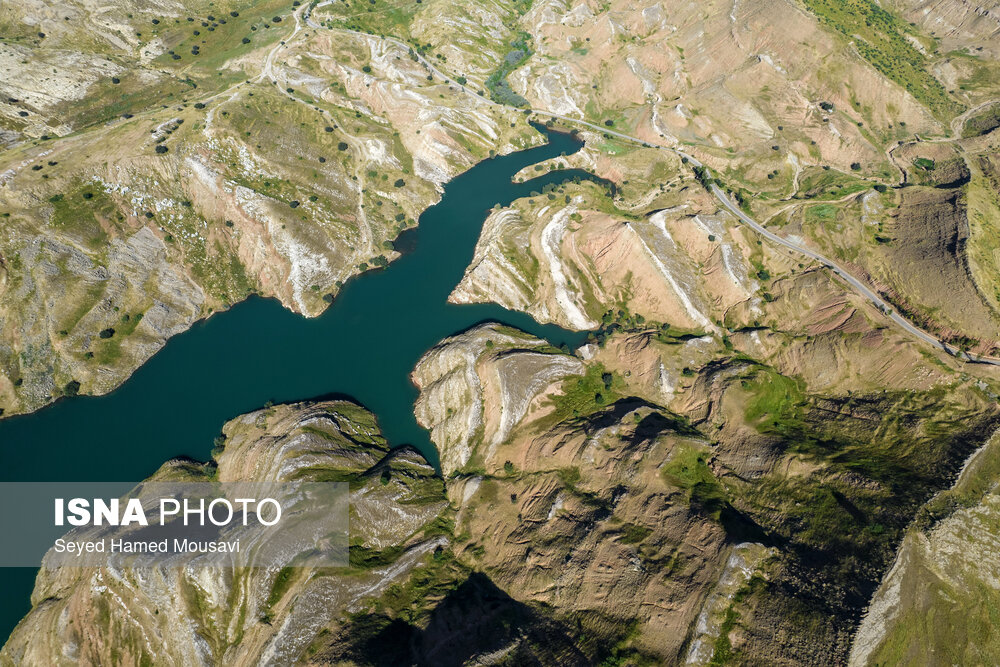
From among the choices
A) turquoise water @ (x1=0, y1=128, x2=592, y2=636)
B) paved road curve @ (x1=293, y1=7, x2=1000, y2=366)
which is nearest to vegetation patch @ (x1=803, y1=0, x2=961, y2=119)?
paved road curve @ (x1=293, y1=7, x2=1000, y2=366)

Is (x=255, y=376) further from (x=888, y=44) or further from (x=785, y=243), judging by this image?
(x=888, y=44)

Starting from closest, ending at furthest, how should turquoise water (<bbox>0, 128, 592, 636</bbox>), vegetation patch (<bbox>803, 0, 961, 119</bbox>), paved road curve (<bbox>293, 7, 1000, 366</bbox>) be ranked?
paved road curve (<bbox>293, 7, 1000, 366</bbox>) < turquoise water (<bbox>0, 128, 592, 636</bbox>) < vegetation patch (<bbox>803, 0, 961, 119</bbox>)

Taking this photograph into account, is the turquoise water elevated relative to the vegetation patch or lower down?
lower down

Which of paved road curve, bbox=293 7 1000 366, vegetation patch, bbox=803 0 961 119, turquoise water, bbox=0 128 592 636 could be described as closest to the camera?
paved road curve, bbox=293 7 1000 366

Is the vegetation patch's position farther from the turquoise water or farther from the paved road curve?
the turquoise water

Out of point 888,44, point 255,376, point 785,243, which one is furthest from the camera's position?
point 888,44

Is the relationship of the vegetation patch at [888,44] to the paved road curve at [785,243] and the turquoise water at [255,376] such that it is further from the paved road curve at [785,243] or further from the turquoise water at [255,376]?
the turquoise water at [255,376]

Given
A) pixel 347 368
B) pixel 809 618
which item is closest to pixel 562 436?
pixel 809 618

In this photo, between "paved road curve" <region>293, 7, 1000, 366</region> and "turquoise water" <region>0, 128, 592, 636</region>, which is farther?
"turquoise water" <region>0, 128, 592, 636</region>

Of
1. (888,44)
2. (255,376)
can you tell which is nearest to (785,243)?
(888,44)
